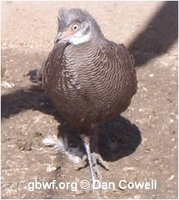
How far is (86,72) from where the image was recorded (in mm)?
4746

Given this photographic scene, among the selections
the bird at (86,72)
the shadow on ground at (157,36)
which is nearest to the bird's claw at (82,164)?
the bird at (86,72)

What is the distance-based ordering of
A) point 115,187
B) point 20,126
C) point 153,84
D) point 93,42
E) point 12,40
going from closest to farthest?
point 93,42 < point 115,187 < point 20,126 < point 153,84 < point 12,40

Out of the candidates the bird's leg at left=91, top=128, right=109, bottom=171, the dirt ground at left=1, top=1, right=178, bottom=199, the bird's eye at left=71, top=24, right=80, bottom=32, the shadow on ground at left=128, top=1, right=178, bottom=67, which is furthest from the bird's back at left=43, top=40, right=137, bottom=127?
the shadow on ground at left=128, top=1, right=178, bottom=67

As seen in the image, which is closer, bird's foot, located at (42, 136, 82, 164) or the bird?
the bird

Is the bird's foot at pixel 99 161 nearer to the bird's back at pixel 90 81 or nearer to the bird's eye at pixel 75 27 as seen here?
the bird's back at pixel 90 81

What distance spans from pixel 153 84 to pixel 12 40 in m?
1.65

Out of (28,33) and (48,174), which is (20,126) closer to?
(48,174)

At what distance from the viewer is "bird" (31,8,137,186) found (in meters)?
4.76

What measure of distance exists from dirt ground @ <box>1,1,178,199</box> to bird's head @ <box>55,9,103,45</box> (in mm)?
1084

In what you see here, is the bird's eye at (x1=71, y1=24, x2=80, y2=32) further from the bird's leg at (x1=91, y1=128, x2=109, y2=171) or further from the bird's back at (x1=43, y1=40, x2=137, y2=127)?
the bird's leg at (x1=91, y1=128, x2=109, y2=171)

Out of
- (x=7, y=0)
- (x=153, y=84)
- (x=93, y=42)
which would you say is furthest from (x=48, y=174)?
(x=7, y=0)

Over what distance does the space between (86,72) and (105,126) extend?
125cm

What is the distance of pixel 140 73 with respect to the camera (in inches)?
265

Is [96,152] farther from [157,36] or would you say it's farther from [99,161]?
[157,36]
